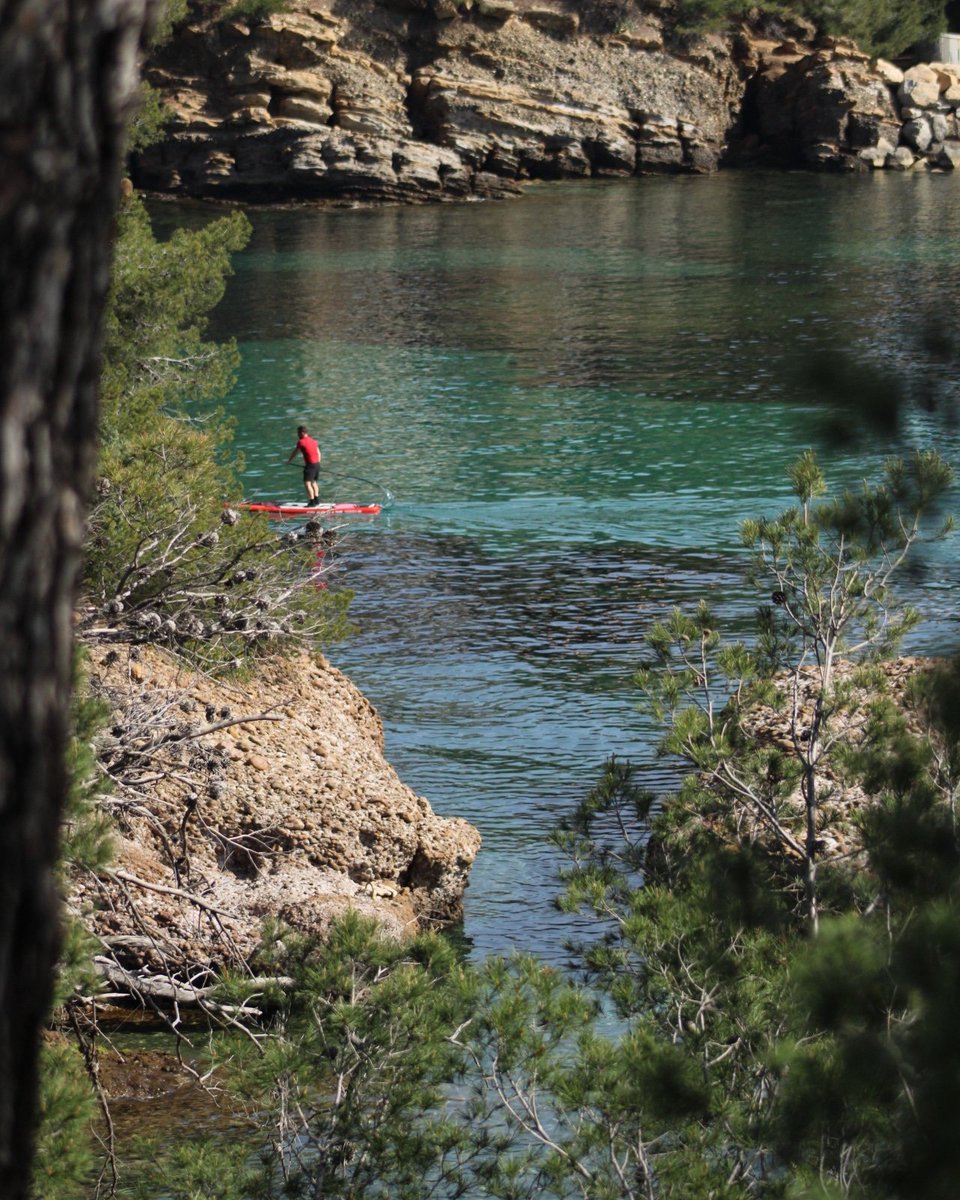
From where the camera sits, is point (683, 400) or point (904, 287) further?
point (904, 287)

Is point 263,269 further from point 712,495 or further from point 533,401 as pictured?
point 712,495

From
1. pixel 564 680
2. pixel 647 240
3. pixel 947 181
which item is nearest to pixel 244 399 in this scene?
pixel 564 680

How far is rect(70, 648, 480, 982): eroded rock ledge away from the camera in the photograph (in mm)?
10781

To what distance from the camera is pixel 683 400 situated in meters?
31.1

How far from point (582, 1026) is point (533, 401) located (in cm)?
2508

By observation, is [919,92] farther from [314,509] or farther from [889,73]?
[314,509]

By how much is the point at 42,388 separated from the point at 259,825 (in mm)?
10044

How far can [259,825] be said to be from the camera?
Answer: 12.1 meters

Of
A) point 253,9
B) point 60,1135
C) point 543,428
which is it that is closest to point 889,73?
point 253,9

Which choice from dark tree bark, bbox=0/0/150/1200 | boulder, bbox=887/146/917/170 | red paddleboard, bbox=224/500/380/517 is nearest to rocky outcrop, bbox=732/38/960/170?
boulder, bbox=887/146/917/170

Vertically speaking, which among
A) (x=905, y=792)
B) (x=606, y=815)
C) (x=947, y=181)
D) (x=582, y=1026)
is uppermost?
(x=947, y=181)

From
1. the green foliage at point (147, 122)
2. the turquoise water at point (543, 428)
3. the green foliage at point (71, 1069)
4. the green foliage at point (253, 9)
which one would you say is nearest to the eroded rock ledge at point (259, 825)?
the turquoise water at point (543, 428)

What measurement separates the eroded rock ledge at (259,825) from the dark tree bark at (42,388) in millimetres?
7570

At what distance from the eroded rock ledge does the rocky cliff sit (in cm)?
5179
